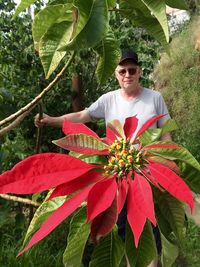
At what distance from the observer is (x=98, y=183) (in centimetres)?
68

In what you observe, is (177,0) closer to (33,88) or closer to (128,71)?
(128,71)

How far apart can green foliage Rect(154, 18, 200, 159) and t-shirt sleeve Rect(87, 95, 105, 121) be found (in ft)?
12.9

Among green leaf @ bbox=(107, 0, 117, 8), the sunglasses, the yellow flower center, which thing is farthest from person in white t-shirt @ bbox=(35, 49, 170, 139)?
green leaf @ bbox=(107, 0, 117, 8)

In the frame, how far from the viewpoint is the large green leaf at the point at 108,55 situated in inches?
36.0

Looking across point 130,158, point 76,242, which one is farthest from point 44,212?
point 130,158

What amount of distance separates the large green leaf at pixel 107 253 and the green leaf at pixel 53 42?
315mm

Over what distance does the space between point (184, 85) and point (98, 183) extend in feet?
25.1

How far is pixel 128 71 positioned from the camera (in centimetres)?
219

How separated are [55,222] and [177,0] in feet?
1.45

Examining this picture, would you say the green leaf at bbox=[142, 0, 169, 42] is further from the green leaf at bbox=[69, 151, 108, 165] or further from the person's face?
the person's face

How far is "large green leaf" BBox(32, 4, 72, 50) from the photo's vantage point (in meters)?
0.73

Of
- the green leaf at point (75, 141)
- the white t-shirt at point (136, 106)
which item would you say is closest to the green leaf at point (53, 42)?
the green leaf at point (75, 141)

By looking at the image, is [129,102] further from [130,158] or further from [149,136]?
Result: [130,158]

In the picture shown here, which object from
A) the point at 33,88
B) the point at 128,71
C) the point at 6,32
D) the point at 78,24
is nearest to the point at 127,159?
the point at 78,24
